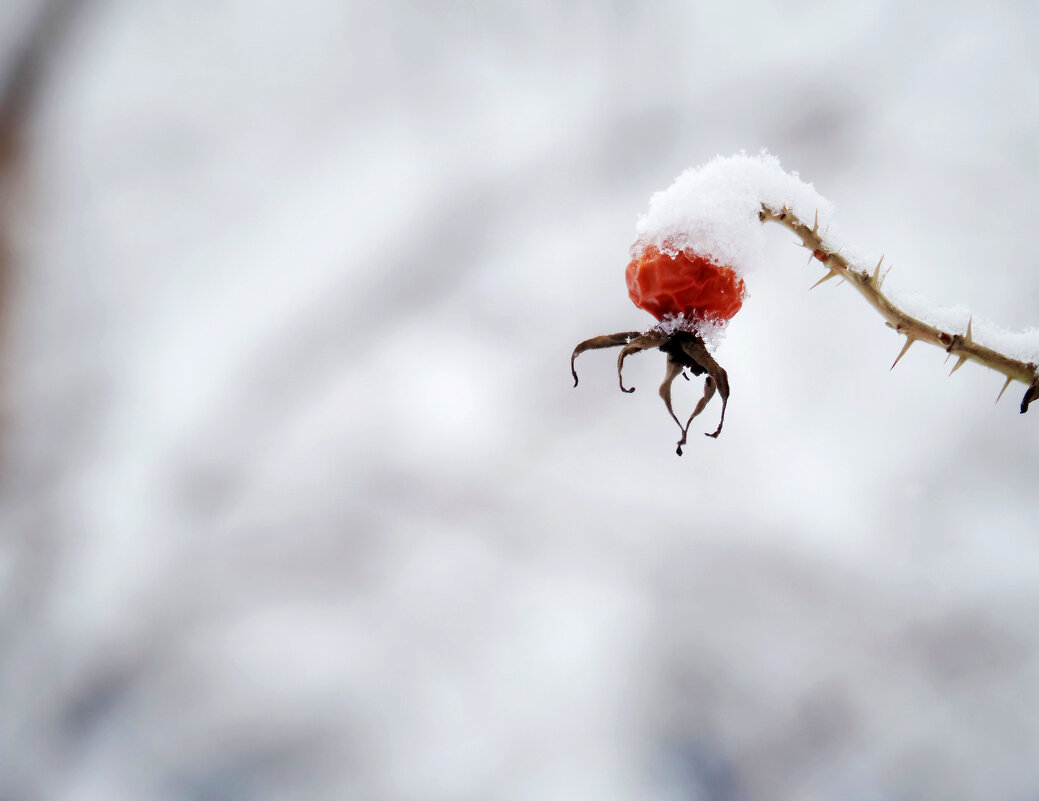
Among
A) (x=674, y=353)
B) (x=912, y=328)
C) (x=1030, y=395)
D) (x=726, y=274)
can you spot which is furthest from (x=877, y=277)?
(x=674, y=353)

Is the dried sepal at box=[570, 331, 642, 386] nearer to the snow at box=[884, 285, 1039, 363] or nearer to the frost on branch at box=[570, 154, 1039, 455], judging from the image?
the frost on branch at box=[570, 154, 1039, 455]

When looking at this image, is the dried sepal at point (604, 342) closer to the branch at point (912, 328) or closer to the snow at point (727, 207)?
the snow at point (727, 207)

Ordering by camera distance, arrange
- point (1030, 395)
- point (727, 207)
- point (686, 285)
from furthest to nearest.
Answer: point (686, 285) < point (727, 207) < point (1030, 395)

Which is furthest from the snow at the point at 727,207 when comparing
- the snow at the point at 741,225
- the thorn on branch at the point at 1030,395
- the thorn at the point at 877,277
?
the thorn on branch at the point at 1030,395

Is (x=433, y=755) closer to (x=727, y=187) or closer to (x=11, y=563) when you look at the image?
(x=11, y=563)

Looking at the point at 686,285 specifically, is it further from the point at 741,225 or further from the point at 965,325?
the point at 965,325

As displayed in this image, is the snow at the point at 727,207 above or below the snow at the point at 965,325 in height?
above

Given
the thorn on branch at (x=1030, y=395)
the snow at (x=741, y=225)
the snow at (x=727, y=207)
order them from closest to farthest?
1. the thorn on branch at (x=1030, y=395)
2. the snow at (x=741, y=225)
3. the snow at (x=727, y=207)

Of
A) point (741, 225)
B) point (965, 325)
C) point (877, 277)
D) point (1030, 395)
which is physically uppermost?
point (741, 225)

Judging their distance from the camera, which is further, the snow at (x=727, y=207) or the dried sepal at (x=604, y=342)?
the dried sepal at (x=604, y=342)
